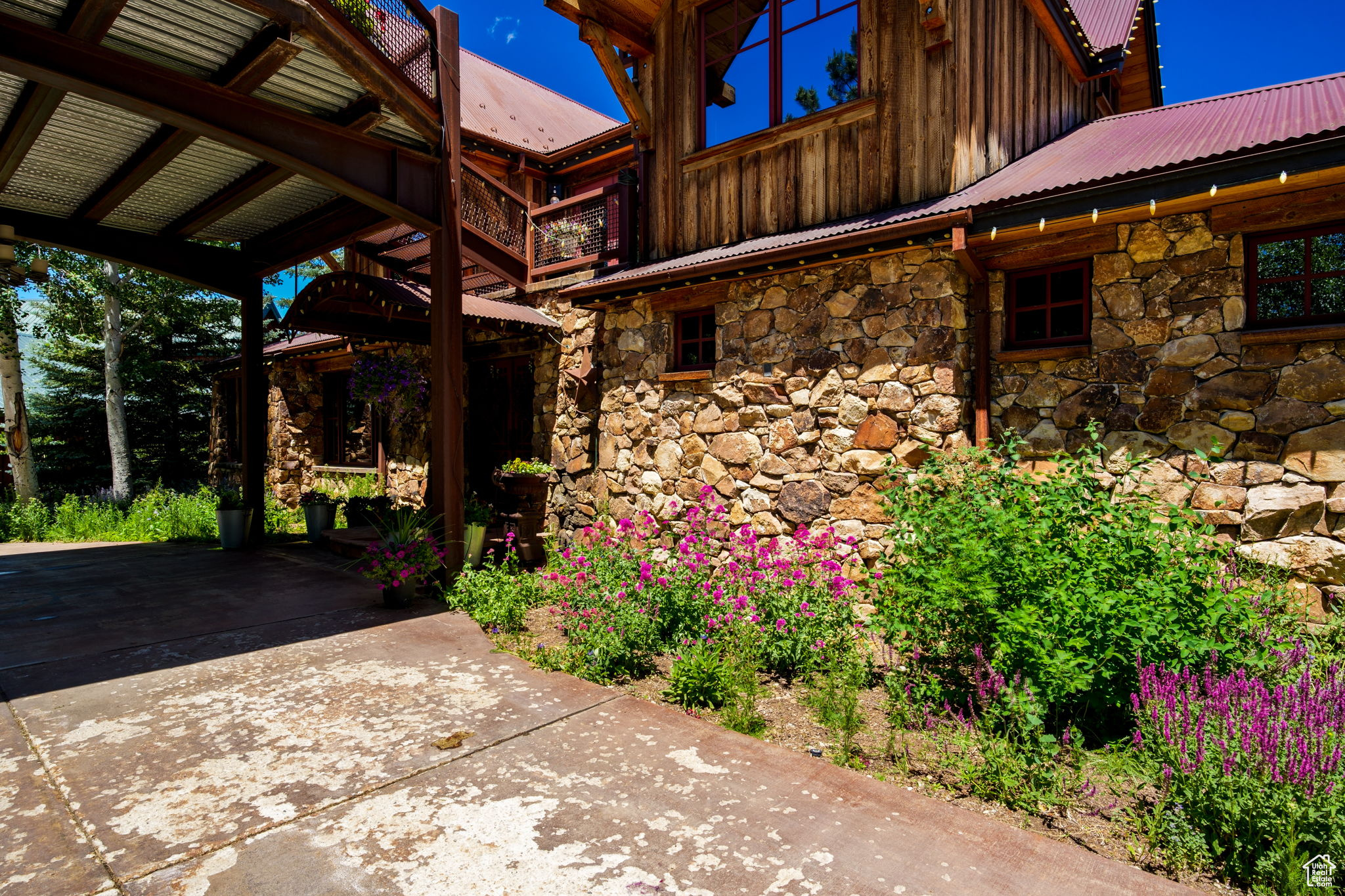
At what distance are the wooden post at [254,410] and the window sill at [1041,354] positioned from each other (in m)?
8.54

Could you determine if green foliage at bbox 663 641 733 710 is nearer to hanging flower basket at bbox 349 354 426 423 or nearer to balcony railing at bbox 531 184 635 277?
balcony railing at bbox 531 184 635 277

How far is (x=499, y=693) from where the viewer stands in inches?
158

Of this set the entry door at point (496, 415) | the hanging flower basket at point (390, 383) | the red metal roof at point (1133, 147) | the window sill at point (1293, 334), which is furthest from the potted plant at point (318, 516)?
the window sill at point (1293, 334)

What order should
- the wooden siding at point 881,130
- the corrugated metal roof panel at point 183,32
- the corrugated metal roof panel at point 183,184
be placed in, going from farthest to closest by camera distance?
the corrugated metal roof panel at point 183,184 → the wooden siding at point 881,130 → the corrugated metal roof panel at point 183,32

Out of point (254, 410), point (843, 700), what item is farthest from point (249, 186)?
point (843, 700)

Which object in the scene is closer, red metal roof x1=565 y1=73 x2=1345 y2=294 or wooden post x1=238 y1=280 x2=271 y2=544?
red metal roof x1=565 y1=73 x2=1345 y2=294

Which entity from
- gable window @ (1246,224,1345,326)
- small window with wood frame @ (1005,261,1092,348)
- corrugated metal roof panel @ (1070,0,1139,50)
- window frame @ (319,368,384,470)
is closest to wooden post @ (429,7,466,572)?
small window with wood frame @ (1005,261,1092,348)

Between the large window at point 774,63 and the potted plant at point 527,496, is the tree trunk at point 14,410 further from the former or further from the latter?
the large window at point 774,63

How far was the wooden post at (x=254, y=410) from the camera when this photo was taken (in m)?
8.97

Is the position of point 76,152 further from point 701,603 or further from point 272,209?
point 701,603

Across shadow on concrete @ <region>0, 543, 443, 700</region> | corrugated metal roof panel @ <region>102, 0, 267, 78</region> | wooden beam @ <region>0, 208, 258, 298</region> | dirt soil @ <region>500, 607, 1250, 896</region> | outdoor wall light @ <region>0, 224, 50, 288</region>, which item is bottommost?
dirt soil @ <region>500, 607, 1250, 896</region>

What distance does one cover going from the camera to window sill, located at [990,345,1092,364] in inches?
209

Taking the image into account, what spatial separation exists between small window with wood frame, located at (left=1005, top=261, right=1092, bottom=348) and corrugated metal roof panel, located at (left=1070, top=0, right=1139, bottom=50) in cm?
399

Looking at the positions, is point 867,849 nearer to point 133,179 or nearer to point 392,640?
point 392,640
